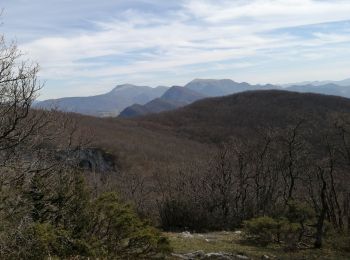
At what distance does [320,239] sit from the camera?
22156mm

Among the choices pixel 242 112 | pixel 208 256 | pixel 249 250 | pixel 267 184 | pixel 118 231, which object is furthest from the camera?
pixel 242 112

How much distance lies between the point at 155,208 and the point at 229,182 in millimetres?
6464

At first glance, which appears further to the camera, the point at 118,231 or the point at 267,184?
the point at 267,184

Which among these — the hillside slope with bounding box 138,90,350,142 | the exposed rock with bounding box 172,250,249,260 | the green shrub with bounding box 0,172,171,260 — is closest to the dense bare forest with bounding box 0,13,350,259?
the green shrub with bounding box 0,172,171,260

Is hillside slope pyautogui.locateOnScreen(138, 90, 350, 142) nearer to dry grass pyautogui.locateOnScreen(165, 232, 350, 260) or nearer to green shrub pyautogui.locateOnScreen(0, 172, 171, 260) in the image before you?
dry grass pyautogui.locateOnScreen(165, 232, 350, 260)

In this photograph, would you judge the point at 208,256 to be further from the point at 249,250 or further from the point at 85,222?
the point at 85,222

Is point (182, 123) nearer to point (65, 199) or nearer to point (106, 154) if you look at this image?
point (106, 154)

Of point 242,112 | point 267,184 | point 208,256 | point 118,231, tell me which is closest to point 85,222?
point 118,231

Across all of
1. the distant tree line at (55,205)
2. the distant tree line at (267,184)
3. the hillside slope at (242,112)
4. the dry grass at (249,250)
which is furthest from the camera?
the hillside slope at (242,112)

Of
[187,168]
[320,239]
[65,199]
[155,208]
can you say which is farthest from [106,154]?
[65,199]

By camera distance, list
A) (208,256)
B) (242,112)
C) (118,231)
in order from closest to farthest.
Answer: (118,231)
(208,256)
(242,112)

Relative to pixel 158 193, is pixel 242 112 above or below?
above

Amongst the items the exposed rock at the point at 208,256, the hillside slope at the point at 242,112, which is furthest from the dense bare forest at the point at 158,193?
the hillside slope at the point at 242,112

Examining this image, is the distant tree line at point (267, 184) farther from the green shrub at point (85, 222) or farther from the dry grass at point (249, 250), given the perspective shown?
the green shrub at point (85, 222)
